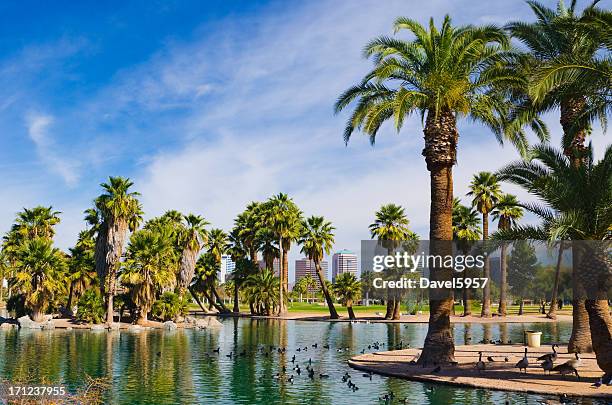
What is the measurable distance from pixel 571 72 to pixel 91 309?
170 ft

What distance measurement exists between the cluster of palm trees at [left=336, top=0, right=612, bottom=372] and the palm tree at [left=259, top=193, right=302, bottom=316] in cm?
4933

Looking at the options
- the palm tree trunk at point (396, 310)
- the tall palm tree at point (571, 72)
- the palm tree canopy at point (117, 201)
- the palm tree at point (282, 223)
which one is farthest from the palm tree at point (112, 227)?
the tall palm tree at point (571, 72)

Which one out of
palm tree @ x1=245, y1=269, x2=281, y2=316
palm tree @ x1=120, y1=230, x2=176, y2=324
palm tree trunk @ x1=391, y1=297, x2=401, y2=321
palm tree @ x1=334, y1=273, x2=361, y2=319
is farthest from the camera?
palm tree @ x1=245, y1=269, x2=281, y2=316

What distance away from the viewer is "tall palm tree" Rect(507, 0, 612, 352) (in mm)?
22391

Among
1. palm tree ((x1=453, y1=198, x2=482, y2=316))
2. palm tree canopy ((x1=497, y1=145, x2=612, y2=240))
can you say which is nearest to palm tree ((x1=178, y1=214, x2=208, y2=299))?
palm tree ((x1=453, y1=198, x2=482, y2=316))

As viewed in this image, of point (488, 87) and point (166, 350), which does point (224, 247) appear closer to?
point (166, 350)

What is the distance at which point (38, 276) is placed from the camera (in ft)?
199

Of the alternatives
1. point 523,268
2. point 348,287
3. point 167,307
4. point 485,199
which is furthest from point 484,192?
point 523,268

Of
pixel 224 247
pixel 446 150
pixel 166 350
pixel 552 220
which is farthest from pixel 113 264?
pixel 552 220

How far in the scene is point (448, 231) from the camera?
1147 inches

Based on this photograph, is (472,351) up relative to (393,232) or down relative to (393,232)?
down

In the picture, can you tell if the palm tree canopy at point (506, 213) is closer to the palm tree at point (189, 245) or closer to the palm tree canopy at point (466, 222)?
the palm tree canopy at point (466, 222)

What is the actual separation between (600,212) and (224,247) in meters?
72.8

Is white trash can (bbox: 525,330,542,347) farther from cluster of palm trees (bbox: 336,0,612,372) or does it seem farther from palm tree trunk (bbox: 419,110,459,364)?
palm tree trunk (bbox: 419,110,459,364)
